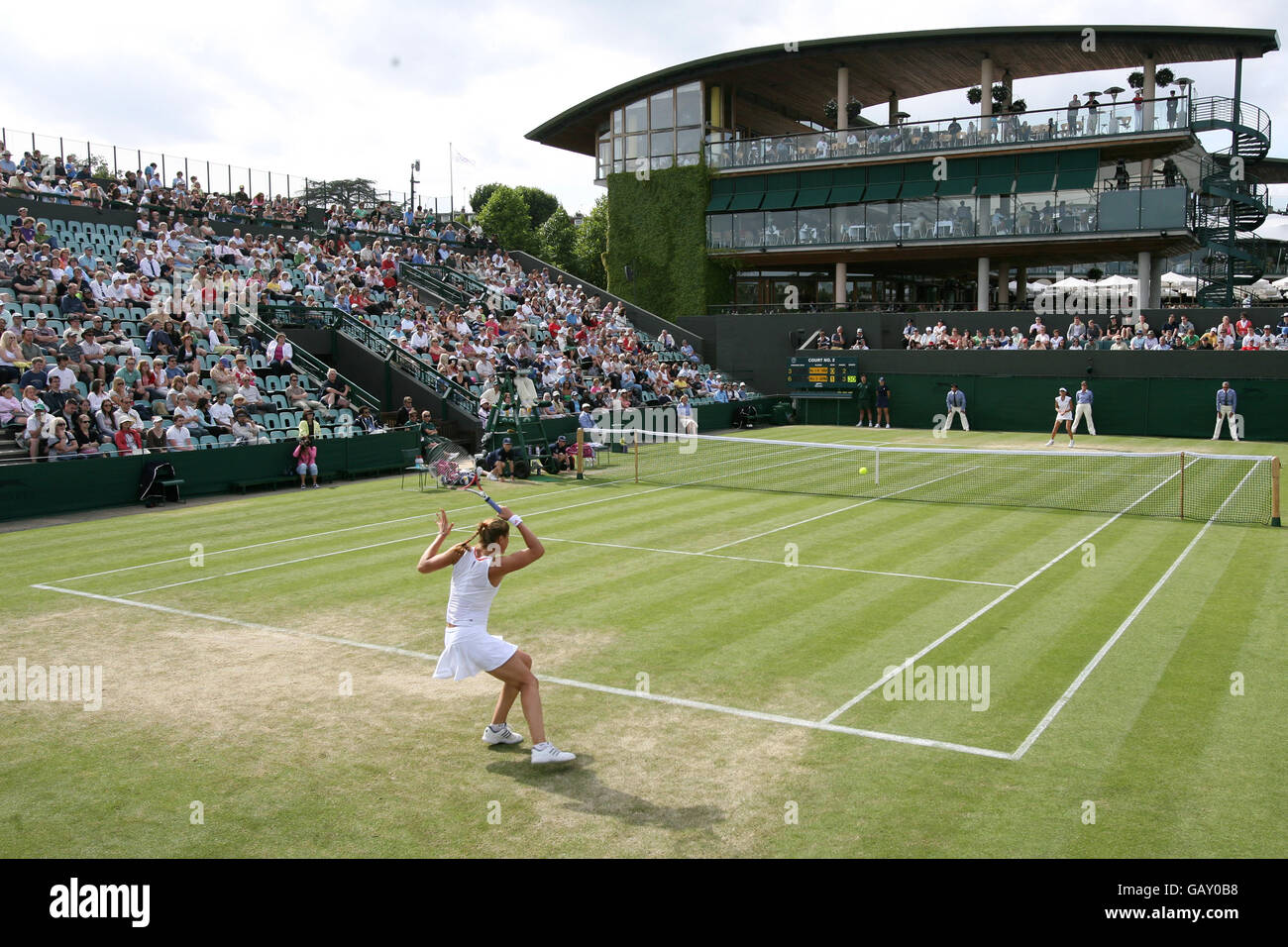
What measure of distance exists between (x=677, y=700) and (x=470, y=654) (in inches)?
102

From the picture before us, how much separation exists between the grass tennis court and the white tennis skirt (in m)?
0.85

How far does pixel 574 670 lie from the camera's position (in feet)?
36.5

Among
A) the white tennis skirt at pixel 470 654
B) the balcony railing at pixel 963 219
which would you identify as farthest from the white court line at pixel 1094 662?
the balcony railing at pixel 963 219

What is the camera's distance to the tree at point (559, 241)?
10394cm

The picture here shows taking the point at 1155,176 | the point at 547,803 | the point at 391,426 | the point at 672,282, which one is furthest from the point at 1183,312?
the point at 547,803

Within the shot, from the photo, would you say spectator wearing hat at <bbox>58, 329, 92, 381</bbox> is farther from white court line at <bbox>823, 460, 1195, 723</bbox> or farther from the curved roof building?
the curved roof building

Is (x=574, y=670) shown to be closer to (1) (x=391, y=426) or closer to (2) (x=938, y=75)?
(1) (x=391, y=426)

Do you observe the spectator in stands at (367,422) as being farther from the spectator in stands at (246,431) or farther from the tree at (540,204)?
the tree at (540,204)

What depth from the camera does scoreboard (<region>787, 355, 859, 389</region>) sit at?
4475 cm

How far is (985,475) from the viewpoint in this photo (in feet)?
88.7

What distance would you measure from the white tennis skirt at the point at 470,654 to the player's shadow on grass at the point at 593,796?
884mm

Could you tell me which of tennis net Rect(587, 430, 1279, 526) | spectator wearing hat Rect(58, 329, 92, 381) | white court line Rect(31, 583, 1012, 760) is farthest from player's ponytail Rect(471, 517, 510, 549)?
spectator wearing hat Rect(58, 329, 92, 381)
